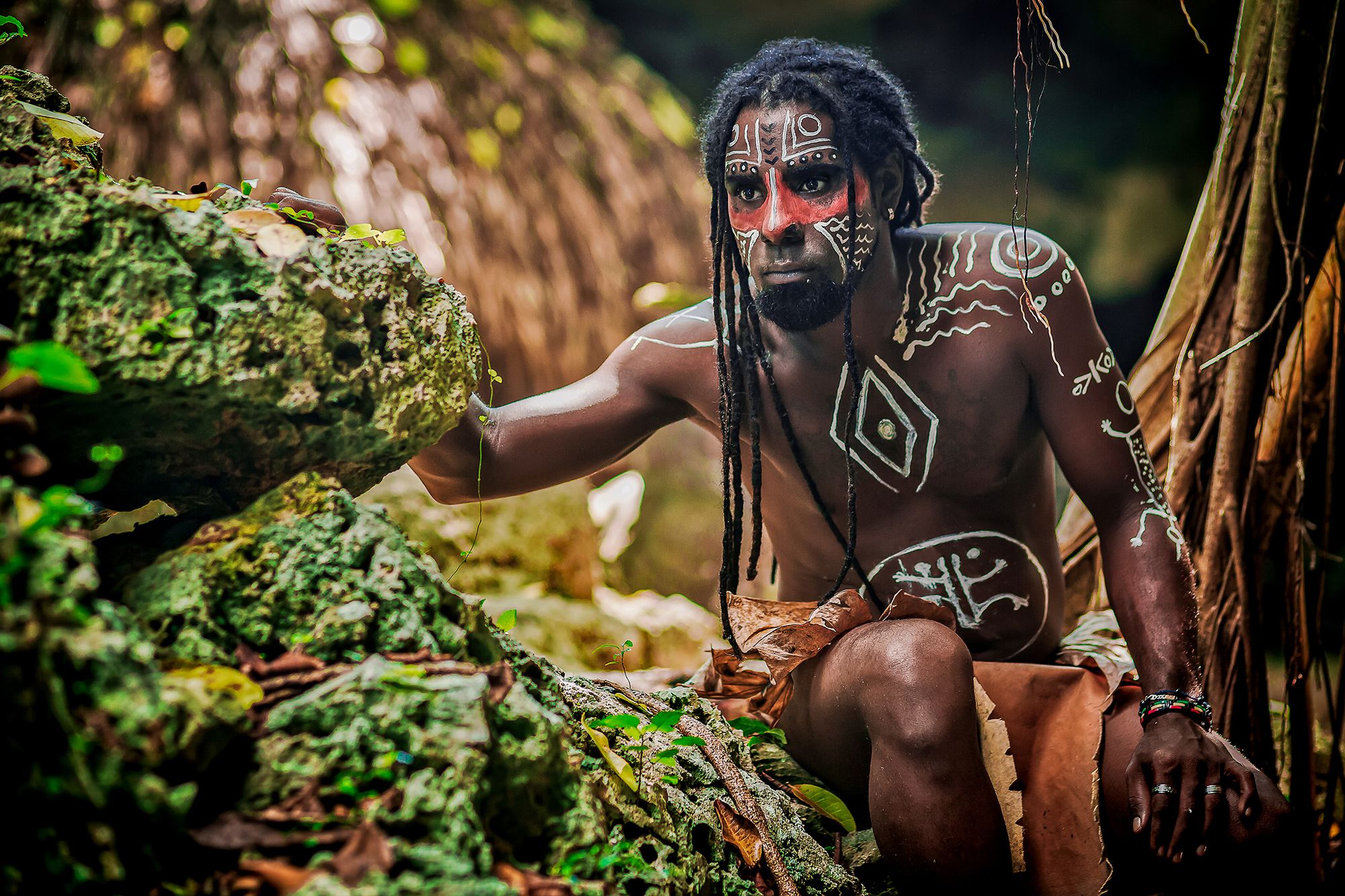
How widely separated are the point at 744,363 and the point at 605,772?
100 cm

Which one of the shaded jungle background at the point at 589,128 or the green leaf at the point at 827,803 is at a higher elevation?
the shaded jungle background at the point at 589,128

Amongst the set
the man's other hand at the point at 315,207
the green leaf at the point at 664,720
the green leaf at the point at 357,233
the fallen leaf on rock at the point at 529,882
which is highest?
the man's other hand at the point at 315,207

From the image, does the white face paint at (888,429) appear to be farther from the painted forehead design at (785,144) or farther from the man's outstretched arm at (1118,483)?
the painted forehead design at (785,144)

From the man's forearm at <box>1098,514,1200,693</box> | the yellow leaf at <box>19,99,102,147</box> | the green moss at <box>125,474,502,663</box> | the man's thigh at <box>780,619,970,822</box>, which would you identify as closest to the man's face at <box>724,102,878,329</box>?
the man's thigh at <box>780,619,970,822</box>

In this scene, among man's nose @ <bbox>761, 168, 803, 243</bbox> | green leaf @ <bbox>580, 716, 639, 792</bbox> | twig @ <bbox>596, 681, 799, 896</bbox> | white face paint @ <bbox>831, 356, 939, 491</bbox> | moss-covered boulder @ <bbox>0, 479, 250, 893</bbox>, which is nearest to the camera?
moss-covered boulder @ <bbox>0, 479, 250, 893</bbox>

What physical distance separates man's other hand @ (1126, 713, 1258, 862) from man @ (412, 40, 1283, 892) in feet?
0.21

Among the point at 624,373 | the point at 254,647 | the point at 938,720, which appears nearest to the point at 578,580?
the point at 624,373

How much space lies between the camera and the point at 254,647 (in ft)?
3.77

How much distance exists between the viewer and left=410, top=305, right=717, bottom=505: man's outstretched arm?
1.92 meters

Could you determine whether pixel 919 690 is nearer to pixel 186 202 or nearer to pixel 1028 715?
pixel 1028 715

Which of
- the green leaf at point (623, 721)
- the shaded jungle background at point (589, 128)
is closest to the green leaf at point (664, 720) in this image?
the green leaf at point (623, 721)

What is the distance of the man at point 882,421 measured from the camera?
187 cm

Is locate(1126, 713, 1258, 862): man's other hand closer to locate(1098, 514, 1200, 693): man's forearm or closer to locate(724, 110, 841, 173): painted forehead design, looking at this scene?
locate(1098, 514, 1200, 693): man's forearm

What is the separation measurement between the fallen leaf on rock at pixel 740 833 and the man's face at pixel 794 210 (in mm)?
962
